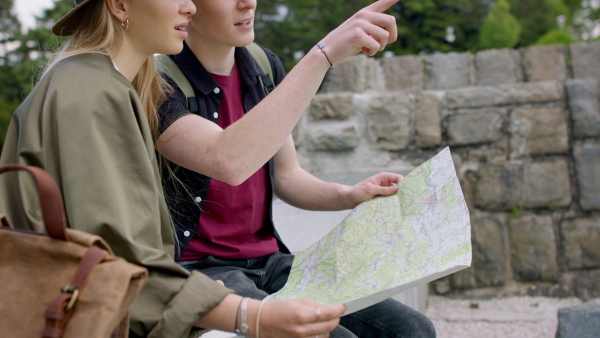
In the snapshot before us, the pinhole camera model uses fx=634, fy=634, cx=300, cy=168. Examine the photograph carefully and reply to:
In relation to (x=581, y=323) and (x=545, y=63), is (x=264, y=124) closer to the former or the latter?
(x=581, y=323)

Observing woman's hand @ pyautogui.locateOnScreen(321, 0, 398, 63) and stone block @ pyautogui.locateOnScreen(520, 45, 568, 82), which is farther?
stone block @ pyautogui.locateOnScreen(520, 45, 568, 82)

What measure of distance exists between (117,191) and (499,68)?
282cm

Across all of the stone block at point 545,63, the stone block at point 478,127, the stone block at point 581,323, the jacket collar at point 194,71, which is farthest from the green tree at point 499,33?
the jacket collar at point 194,71

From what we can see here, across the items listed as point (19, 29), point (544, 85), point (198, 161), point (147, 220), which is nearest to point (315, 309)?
point (147, 220)

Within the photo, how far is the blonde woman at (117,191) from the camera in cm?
107

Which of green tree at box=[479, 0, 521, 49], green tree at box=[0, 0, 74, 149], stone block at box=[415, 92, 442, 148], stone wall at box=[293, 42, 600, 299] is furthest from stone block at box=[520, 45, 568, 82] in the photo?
green tree at box=[0, 0, 74, 149]

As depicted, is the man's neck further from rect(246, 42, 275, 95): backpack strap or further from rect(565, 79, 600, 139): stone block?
rect(565, 79, 600, 139): stone block

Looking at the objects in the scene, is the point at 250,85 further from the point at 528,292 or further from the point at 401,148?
the point at 528,292

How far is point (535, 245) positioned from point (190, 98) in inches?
89.7

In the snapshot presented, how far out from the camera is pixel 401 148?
335cm

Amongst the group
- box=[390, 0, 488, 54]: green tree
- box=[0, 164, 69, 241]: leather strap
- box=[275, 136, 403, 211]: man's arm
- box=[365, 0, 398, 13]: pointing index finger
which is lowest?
box=[275, 136, 403, 211]: man's arm

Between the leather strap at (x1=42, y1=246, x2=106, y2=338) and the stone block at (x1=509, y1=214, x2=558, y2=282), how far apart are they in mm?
2721

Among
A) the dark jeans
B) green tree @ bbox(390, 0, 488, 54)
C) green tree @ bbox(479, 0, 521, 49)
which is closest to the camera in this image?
the dark jeans

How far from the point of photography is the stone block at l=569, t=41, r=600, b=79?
11.2 ft
